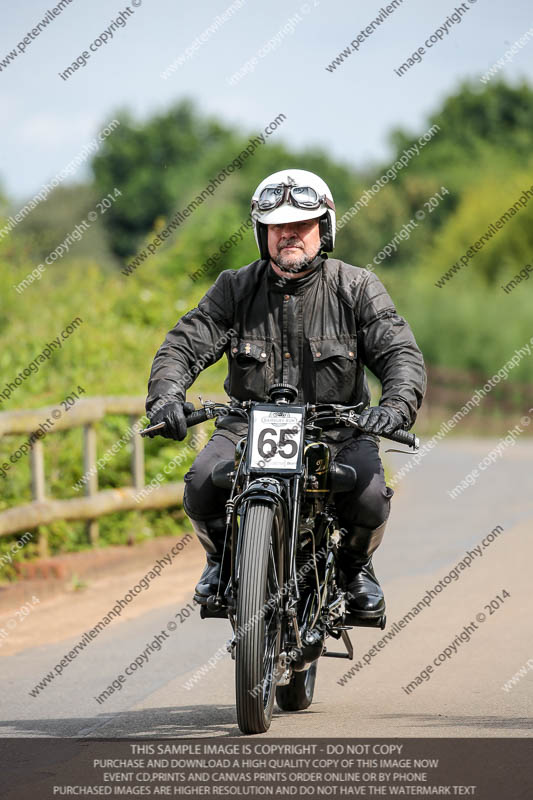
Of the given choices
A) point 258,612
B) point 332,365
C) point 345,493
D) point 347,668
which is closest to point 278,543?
point 258,612

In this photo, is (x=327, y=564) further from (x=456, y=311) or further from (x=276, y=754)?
(x=456, y=311)

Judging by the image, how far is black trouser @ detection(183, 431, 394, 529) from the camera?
5797mm

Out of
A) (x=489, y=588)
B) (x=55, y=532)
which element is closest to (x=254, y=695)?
(x=489, y=588)

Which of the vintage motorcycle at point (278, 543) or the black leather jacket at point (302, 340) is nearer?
the vintage motorcycle at point (278, 543)

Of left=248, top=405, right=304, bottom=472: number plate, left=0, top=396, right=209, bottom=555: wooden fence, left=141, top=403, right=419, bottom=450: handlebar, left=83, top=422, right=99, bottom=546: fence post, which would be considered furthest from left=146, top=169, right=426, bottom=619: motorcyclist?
left=83, top=422, right=99, bottom=546: fence post

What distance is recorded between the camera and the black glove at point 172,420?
5.71 metres

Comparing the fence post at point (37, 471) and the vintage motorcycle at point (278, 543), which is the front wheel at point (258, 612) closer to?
the vintage motorcycle at point (278, 543)

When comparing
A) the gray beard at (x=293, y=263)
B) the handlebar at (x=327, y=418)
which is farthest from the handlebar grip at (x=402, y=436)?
the gray beard at (x=293, y=263)

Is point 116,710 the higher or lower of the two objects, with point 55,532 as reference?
higher

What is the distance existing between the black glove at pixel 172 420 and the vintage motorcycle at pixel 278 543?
46mm

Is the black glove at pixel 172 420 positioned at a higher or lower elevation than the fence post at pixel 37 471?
higher

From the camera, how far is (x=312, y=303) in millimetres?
6043

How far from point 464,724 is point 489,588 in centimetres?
426

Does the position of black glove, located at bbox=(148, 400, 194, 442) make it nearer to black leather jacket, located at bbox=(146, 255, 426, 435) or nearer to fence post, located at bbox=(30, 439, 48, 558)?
black leather jacket, located at bbox=(146, 255, 426, 435)
